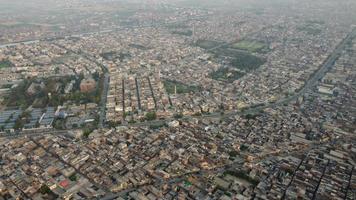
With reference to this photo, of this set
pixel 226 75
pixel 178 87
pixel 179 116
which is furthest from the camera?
pixel 226 75

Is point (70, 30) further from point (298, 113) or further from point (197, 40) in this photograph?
point (298, 113)

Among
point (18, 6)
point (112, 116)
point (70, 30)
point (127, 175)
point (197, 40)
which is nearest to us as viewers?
point (127, 175)

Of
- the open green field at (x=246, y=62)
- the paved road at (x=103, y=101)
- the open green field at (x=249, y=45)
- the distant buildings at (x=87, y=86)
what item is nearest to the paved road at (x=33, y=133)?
the paved road at (x=103, y=101)

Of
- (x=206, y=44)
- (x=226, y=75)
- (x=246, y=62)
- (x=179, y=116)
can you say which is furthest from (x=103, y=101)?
(x=206, y=44)

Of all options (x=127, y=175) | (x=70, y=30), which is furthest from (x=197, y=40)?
(x=127, y=175)

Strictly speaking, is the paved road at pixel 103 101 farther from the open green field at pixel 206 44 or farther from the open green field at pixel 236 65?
the open green field at pixel 206 44

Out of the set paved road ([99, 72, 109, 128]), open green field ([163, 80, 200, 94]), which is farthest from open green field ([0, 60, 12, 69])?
open green field ([163, 80, 200, 94])

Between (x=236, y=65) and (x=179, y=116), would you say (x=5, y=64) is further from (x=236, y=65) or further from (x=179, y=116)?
(x=236, y=65)
